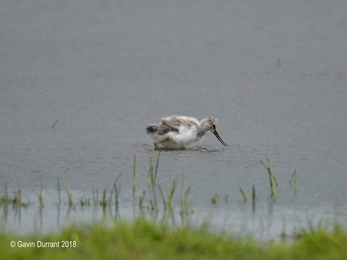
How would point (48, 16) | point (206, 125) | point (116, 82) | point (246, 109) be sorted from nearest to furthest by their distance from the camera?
point (206, 125) < point (246, 109) < point (116, 82) < point (48, 16)

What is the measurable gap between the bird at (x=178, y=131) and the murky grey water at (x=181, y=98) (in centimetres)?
20

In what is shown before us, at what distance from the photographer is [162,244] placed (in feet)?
16.8

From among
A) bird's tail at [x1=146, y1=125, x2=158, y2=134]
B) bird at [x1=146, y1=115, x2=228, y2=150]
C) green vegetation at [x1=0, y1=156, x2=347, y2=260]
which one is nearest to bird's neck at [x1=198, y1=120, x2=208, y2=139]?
bird at [x1=146, y1=115, x2=228, y2=150]

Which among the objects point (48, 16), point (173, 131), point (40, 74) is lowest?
point (173, 131)

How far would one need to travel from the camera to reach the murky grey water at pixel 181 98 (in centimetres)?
718

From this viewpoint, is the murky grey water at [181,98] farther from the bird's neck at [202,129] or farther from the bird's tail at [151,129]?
the bird's neck at [202,129]

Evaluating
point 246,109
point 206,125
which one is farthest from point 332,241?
point 246,109

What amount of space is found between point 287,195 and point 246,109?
13.4ft

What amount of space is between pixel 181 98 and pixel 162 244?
6539mm

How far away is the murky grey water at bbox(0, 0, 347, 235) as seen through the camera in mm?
7180

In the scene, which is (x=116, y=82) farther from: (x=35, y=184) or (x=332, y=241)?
(x=332, y=241)

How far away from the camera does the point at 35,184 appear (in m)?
7.23

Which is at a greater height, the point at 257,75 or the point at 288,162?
the point at 257,75

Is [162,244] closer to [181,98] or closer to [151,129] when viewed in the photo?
[151,129]
